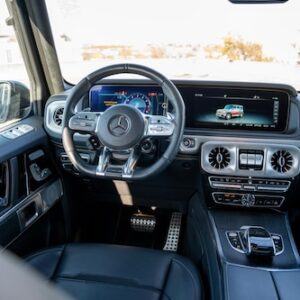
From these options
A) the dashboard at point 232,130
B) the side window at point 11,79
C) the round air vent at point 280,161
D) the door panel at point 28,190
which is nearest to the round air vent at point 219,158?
the dashboard at point 232,130

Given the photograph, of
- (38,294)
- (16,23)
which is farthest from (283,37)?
(38,294)

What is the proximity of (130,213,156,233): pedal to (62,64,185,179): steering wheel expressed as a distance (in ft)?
3.00

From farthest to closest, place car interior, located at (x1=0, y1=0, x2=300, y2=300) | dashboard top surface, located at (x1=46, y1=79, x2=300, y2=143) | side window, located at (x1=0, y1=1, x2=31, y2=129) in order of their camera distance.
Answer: side window, located at (x1=0, y1=1, x2=31, y2=129) < dashboard top surface, located at (x1=46, y1=79, x2=300, y2=143) < car interior, located at (x1=0, y1=0, x2=300, y2=300)

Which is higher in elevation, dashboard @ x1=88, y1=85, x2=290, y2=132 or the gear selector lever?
dashboard @ x1=88, y1=85, x2=290, y2=132

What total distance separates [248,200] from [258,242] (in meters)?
0.37

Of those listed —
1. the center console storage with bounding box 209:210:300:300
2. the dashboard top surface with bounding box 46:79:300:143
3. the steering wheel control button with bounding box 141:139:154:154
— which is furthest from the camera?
the dashboard top surface with bounding box 46:79:300:143

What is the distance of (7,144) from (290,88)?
137 cm

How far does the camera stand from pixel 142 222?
2555 mm

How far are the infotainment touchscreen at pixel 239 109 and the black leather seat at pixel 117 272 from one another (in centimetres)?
76

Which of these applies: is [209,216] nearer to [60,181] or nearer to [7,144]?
[60,181]

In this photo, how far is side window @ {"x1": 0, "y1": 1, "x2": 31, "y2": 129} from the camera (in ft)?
7.09

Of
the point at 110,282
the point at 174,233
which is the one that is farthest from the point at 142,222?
the point at 110,282

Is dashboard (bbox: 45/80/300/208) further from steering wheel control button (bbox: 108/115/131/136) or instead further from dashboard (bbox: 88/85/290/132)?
steering wheel control button (bbox: 108/115/131/136)

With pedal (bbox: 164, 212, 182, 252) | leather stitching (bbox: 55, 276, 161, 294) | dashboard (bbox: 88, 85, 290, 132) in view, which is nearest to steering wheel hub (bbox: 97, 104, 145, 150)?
dashboard (bbox: 88, 85, 290, 132)
